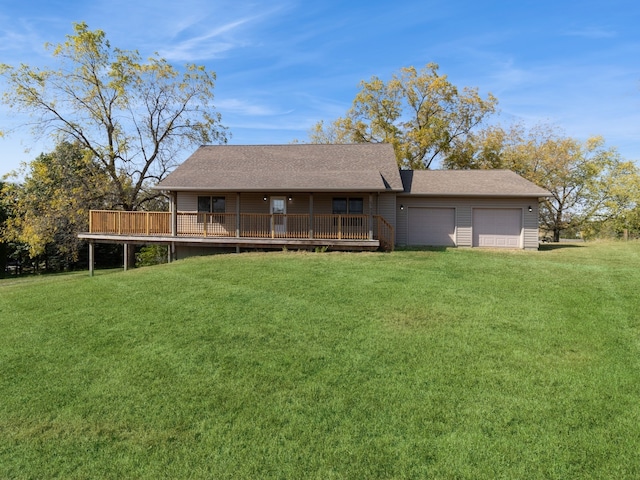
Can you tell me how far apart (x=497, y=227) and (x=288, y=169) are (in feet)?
32.8

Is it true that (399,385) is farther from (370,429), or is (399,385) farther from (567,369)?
(567,369)

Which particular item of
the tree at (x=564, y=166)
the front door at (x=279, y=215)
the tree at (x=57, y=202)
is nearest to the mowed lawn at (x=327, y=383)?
the front door at (x=279, y=215)

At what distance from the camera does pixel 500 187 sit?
18297mm

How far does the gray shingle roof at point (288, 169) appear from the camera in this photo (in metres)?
15.9

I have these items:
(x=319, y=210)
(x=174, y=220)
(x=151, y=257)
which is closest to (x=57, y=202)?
(x=151, y=257)

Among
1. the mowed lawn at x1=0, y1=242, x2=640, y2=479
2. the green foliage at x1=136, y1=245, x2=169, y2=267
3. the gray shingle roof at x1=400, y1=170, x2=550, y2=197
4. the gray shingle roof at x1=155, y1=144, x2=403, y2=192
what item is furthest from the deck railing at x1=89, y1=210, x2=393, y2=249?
the green foliage at x1=136, y1=245, x2=169, y2=267

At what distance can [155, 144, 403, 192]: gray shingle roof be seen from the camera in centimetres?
1594

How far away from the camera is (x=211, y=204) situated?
1820cm

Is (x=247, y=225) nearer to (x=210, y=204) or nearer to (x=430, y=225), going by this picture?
(x=210, y=204)

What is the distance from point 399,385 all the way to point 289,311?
3.18m

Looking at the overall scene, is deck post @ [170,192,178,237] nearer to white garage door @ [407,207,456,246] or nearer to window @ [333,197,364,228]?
window @ [333,197,364,228]

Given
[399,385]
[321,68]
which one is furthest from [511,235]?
[399,385]

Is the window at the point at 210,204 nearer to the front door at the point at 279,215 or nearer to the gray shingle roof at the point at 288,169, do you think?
the gray shingle roof at the point at 288,169

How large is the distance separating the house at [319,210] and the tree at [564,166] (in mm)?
12013
